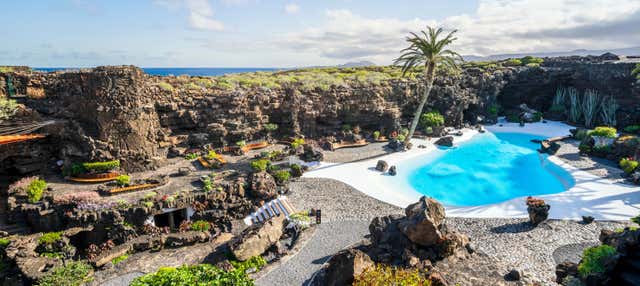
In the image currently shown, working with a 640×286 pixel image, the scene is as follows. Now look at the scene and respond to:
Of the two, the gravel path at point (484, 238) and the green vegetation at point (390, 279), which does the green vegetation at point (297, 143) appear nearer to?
the gravel path at point (484, 238)

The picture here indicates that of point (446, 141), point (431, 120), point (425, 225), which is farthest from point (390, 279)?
point (431, 120)

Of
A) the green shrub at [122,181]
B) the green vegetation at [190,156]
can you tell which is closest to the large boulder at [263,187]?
the green shrub at [122,181]

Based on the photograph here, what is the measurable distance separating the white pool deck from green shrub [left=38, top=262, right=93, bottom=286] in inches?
596

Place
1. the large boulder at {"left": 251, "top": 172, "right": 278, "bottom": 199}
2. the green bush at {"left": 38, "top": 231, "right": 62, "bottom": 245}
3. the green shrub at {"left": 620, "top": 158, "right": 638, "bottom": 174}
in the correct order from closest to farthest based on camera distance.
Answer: the green bush at {"left": 38, "top": 231, "right": 62, "bottom": 245} → the large boulder at {"left": 251, "top": 172, "right": 278, "bottom": 199} → the green shrub at {"left": 620, "top": 158, "right": 638, "bottom": 174}

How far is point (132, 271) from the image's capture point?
1493 centimetres

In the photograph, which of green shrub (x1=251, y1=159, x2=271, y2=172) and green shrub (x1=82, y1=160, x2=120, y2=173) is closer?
green shrub (x1=82, y1=160, x2=120, y2=173)

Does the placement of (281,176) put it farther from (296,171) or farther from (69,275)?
(69,275)

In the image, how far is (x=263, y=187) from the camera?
70.0ft

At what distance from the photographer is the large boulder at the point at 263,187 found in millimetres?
21188

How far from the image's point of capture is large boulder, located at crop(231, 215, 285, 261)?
594 inches

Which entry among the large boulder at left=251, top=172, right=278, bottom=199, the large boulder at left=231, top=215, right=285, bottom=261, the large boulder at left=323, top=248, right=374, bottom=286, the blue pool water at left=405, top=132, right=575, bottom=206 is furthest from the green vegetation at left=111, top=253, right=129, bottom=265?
the blue pool water at left=405, top=132, right=575, bottom=206

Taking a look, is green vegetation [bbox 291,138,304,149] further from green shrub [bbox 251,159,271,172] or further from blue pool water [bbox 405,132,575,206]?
blue pool water [bbox 405,132,575,206]

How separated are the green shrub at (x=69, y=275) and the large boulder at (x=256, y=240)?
6680 millimetres

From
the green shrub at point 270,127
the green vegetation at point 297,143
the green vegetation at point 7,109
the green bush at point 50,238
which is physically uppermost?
the green vegetation at point 7,109
